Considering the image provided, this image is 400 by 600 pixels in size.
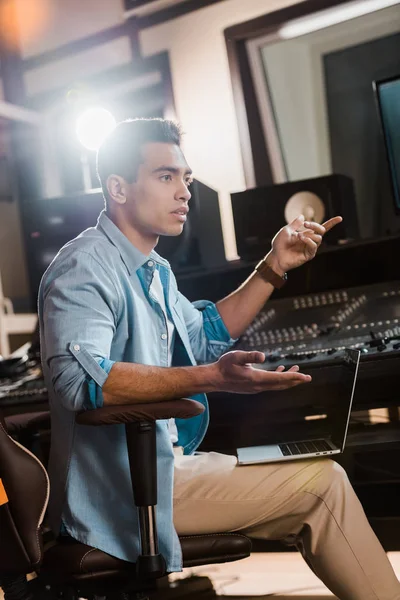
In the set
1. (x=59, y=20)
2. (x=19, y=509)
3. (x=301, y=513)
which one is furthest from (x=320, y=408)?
(x=59, y=20)

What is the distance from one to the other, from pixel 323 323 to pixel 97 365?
1.06 m

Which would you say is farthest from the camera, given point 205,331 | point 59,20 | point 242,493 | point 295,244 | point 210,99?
point 59,20

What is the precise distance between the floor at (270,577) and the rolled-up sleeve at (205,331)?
0.77m

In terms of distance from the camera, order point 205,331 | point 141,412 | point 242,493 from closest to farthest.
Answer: point 141,412
point 242,493
point 205,331

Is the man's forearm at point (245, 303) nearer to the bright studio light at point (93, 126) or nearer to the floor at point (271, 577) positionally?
the floor at point (271, 577)

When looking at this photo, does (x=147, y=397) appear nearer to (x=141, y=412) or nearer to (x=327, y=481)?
(x=141, y=412)

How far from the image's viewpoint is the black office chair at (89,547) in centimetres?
127

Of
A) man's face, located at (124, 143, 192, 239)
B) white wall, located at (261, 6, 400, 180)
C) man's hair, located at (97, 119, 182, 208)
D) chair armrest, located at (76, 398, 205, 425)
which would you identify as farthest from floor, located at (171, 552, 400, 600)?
white wall, located at (261, 6, 400, 180)

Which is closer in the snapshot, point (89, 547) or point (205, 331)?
point (89, 547)

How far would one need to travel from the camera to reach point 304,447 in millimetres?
1565

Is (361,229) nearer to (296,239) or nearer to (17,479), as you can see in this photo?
(296,239)

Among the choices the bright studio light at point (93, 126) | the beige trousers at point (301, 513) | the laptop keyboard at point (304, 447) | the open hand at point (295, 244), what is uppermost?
the bright studio light at point (93, 126)

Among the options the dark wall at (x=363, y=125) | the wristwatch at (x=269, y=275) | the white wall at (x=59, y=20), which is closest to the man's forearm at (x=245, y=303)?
the wristwatch at (x=269, y=275)

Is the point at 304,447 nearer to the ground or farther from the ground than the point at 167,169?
nearer to the ground
